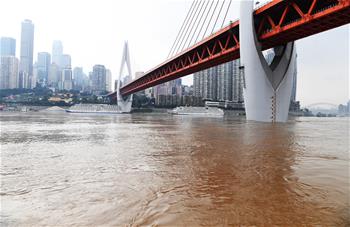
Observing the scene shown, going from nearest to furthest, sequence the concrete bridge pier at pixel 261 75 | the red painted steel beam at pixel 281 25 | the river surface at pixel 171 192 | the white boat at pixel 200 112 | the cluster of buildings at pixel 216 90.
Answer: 1. the river surface at pixel 171 192
2. the red painted steel beam at pixel 281 25
3. the concrete bridge pier at pixel 261 75
4. the white boat at pixel 200 112
5. the cluster of buildings at pixel 216 90

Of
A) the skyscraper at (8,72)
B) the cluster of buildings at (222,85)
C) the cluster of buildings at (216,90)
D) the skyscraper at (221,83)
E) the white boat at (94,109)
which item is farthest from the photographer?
the skyscraper at (8,72)

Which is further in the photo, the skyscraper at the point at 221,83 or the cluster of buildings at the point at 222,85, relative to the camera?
the skyscraper at the point at 221,83

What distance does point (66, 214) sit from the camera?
311 cm

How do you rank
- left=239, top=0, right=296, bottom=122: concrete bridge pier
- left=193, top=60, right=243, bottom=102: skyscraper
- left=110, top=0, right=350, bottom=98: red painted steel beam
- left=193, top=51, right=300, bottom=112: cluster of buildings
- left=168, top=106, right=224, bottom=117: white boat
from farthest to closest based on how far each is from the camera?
left=193, top=60, right=243, bottom=102: skyscraper → left=193, top=51, right=300, bottom=112: cluster of buildings → left=168, top=106, right=224, bottom=117: white boat → left=239, top=0, right=296, bottom=122: concrete bridge pier → left=110, top=0, right=350, bottom=98: red painted steel beam

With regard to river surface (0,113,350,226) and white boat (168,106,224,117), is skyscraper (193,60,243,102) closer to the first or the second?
white boat (168,106,224,117)

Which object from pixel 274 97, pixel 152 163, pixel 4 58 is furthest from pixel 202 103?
pixel 4 58

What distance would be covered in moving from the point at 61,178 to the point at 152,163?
7.62 feet

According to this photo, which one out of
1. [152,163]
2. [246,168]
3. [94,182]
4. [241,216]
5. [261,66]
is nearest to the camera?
[241,216]

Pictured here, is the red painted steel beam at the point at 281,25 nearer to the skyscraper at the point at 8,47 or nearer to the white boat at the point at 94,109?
the white boat at the point at 94,109

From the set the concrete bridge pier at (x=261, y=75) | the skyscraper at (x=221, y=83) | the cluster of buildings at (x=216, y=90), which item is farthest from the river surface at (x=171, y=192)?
the skyscraper at (x=221, y=83)

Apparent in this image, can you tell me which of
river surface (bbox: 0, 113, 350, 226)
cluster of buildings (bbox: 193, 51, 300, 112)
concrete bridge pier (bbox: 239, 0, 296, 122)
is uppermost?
cluster of buildings (bbox: 193, 51, 300, 112)

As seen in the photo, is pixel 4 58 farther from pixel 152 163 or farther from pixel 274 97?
pixel 152 163

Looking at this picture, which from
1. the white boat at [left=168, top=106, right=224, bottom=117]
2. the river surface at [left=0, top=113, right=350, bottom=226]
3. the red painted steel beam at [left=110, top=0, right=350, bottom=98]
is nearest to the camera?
the river surface at [left=0, top=113, right=350, bottom=226]

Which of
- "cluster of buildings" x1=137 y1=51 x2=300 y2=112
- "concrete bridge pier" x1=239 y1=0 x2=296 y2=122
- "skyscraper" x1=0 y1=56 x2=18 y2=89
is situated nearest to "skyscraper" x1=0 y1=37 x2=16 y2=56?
"skyscraper" x1=0 y1=56 x2=18 y2=89
